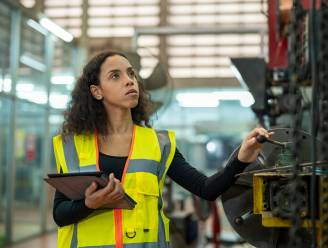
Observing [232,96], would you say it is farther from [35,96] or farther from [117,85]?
[117,85]

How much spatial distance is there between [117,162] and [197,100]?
1080 centimetres

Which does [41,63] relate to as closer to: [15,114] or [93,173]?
[15,114]

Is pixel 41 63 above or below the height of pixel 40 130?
above

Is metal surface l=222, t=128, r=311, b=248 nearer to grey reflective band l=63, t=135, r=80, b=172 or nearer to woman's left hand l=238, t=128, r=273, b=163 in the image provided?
woman's left hand l=238, t=128, r=273, b=163

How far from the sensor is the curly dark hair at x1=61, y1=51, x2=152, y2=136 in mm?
1759

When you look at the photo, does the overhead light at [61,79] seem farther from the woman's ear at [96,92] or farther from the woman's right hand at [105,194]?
the woman's right hand at [105,194]

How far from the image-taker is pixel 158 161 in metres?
1.69

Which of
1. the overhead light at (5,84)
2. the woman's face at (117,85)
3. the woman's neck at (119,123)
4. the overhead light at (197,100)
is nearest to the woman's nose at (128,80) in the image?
the woman's face at (117,85)

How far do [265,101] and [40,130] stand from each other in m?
5.77

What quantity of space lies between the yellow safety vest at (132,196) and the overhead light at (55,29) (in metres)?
6.34

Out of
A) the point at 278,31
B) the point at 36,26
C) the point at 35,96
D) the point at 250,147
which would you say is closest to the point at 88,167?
the point at 250,147

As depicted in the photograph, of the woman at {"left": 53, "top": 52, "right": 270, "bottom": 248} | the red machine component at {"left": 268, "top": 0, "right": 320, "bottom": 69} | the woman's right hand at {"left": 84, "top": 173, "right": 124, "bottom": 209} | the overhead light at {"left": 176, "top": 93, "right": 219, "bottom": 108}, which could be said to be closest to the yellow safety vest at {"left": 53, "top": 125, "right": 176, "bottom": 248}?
the woman at {"left": 53, "top": 52, "right": 270, "bottom": 248}

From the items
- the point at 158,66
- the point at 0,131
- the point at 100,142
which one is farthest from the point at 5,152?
the point at 100,142

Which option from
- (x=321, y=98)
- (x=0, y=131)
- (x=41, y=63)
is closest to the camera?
(x=321, y=98)
